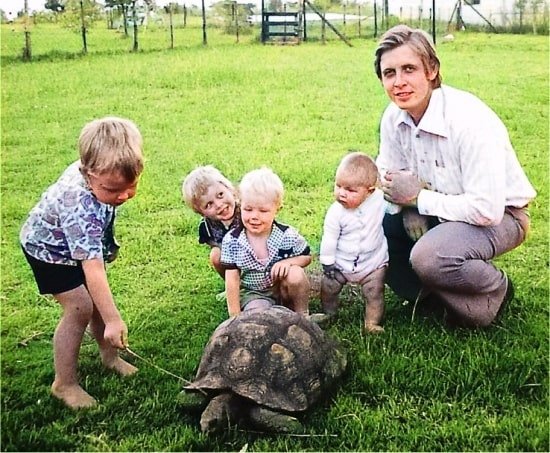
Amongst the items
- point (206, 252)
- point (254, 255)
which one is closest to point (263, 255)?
point (254, 255)

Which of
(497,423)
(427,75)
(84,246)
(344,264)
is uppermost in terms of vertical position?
(427,75)

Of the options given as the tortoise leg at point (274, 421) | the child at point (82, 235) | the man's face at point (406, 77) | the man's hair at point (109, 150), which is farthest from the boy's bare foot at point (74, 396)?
the man's face at point (406, 77)

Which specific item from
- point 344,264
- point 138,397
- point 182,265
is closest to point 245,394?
point 138,397

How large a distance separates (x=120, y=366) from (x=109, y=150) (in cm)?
64

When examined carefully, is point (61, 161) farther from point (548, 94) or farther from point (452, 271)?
point (548, 94)

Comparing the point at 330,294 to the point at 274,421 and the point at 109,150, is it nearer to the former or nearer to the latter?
the point at 274,421

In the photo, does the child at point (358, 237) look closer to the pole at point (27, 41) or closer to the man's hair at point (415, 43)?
the man's hair at point (415, 43)

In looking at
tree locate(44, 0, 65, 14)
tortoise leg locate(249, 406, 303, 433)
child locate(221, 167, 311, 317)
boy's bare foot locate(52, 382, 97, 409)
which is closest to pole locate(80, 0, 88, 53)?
tree locate(44, 0, 65, 14)

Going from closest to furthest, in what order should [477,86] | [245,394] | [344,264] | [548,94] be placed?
[245,394], [344,264], [477,86], [548,94]

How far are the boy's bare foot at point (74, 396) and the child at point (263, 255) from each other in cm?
54

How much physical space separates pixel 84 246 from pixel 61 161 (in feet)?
7.90

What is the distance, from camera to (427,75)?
102 inches

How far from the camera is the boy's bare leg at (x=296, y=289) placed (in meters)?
2.65

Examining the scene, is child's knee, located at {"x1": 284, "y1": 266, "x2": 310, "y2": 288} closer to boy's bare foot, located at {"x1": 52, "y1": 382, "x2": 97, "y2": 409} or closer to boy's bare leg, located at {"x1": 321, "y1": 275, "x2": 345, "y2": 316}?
boy's bare leg, located at {"x1": 321, "y1": 275, "x2": 345, "y2": 316}
